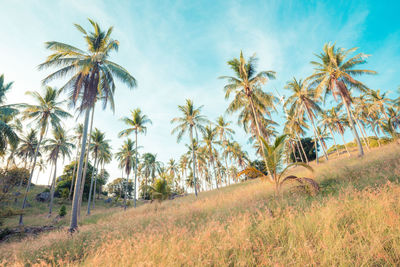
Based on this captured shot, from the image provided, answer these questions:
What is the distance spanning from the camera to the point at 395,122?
2878cm

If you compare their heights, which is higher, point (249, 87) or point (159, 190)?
point (249, 87)

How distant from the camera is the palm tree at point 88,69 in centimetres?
1136

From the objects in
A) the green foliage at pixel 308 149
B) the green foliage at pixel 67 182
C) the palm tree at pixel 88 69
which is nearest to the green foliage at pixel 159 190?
the palm tree at pixel 88 69

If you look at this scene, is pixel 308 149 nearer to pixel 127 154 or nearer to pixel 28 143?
pixel 127 154

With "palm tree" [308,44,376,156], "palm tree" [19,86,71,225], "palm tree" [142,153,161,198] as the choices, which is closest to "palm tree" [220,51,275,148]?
"palm tree" [308,44,376,156]

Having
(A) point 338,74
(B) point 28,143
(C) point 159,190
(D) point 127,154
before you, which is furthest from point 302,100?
(B) point 28,143

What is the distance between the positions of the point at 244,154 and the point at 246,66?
30.8 m

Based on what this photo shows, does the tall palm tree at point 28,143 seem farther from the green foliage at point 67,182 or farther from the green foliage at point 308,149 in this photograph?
the green foliage at point 308,149

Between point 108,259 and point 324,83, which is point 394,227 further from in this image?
point 324,83

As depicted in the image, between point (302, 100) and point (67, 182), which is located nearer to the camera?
point (302, 100)

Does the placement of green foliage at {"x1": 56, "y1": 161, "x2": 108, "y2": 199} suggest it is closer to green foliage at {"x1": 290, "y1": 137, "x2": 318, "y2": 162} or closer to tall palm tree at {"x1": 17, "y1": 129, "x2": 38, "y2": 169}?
tall palm tree at {"x1": 17, "y1": 129, "x2": 38, "y2": 169}

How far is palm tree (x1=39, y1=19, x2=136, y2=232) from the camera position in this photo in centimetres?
1136

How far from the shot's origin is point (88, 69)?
11.3 m

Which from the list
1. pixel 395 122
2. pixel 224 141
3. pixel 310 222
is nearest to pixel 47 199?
pixel 224 141
